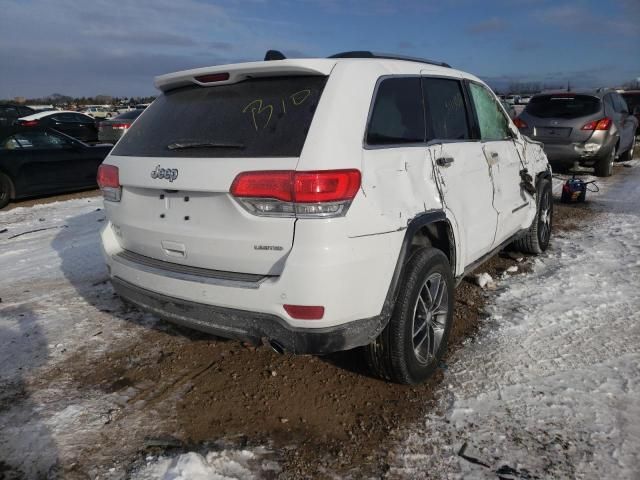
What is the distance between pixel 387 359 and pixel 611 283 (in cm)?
281

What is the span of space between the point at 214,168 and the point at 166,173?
14.2 inches

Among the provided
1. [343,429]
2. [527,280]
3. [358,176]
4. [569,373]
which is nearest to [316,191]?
[358,176]

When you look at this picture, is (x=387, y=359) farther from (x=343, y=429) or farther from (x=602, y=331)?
(x=602, y=331)

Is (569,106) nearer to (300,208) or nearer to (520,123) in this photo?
(520,123)

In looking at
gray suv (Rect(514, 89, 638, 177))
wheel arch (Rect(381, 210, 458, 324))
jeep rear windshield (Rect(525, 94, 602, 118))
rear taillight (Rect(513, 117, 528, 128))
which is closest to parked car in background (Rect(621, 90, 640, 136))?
gray suv (Rect(514, 89, 638, 177))

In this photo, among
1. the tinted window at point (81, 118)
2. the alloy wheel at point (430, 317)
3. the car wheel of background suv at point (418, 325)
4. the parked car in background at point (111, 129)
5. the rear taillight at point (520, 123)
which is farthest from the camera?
the tinted window at point (81, 118)

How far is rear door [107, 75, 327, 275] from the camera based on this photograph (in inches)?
93.7

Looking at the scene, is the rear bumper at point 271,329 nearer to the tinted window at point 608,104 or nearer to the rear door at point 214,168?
the rear door at point 214,168

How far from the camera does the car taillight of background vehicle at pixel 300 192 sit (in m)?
2.25

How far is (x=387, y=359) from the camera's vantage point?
2805 millimetres

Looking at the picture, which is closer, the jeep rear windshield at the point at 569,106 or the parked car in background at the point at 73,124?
the jeep rear windshield at the point at 569,106

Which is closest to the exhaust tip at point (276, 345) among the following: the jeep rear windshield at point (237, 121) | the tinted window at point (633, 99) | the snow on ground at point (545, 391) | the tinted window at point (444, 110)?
the snow on ground at point (545, 391)

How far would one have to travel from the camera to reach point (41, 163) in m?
9.11

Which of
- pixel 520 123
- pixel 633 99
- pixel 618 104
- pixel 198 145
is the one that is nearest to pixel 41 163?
pixel 198 145
